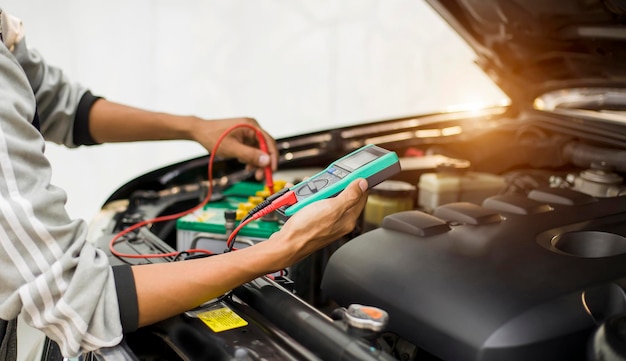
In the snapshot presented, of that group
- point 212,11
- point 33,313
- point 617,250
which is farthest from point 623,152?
point 212,11

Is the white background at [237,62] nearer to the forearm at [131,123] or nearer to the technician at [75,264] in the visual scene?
the forearm at [131,123]

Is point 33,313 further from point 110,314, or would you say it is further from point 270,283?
point 270,283

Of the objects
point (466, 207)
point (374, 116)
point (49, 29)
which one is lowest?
point (374, 116)

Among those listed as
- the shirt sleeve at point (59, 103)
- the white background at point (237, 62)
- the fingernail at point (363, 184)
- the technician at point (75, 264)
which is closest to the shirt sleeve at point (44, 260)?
the technician at point (75, 264)

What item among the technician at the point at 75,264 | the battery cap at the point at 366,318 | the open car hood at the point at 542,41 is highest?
the open car hood at the point at 542,41

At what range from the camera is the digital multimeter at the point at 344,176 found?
757 millimetres

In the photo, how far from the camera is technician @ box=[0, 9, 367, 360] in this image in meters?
0.57

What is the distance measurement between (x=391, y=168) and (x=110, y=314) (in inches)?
16.0

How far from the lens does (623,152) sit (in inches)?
49.7

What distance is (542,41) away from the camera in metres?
1.39

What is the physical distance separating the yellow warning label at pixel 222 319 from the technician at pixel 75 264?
31 millimetres

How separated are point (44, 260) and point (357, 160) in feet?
1.40

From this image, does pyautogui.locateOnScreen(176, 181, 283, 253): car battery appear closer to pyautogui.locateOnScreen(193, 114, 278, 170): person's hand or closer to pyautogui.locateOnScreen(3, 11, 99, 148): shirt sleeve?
pyautogui.locateOnScreen(193, 114, 278, 170): person's hand

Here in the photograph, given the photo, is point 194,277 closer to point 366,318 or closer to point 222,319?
point 222,319
